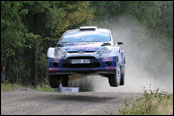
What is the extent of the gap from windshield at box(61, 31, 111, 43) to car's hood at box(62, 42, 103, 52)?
660 millimetres

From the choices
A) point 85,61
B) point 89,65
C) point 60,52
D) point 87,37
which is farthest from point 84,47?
point 87,37

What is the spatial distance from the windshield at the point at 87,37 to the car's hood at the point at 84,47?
0.66 meters

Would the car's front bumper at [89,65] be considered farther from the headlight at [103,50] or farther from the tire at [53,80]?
the tire at [53,80]

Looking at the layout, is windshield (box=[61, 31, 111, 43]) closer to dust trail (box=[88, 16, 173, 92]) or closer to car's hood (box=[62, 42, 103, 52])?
car's hood (box=[62, 42, 103, 52])

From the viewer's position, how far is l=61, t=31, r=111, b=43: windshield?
12594 millimetres

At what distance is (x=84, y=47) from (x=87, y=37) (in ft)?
3.93

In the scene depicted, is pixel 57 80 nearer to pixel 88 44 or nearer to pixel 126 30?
pixel 88 44

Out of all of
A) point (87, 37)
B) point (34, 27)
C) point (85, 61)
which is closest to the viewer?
point (85, 61)

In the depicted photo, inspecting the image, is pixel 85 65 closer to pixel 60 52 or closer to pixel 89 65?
pixel 89 65

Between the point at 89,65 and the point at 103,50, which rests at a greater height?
the point at 103,50

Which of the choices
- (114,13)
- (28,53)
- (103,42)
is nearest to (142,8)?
(114,13)

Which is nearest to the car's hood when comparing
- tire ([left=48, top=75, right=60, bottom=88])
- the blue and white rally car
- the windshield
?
the blue and white rally car

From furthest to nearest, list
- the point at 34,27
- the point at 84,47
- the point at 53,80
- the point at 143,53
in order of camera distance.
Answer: the point at 143,53
the point at 34,27
the point at 53,80
the point at 84,47

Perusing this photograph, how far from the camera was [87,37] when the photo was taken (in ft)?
41.6
